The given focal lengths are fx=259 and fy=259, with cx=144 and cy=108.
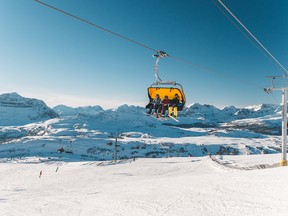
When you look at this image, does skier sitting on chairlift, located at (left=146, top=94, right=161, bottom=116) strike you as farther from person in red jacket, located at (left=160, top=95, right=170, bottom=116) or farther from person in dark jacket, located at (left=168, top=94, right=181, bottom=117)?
person in dark jacket, located at (left=168, top=94, right=181, bottom=117)

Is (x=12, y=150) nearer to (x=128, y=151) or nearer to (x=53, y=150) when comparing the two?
(x=53, y=150)

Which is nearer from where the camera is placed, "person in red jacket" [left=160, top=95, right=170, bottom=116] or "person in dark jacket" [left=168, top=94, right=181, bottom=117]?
"person in dark jacket" [left=168, top=94, right=181, bottom=117]

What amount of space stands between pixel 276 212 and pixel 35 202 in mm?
11177

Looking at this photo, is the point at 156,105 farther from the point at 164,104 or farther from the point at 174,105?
the point at 174,105

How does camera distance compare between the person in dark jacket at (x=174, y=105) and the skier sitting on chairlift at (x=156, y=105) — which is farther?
the skier sitting on chairlift at (x=156, y=105)

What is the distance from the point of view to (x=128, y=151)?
129 meters

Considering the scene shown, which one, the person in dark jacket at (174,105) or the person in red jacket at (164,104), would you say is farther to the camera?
the person in red jacket at (164,104)

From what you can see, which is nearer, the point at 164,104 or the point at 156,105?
the point at 164,104

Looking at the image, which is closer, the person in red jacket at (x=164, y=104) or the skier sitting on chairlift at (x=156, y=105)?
the person in red jacket at (x=164, y=104)

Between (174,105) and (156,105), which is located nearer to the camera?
(174,105)

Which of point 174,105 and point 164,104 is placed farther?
point 164,104

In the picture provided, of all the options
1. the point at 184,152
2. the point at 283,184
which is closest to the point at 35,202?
the point at 283,184

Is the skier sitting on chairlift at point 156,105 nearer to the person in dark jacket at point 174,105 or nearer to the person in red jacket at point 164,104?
the person in red jacket at point 164,104

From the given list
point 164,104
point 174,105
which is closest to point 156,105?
point 164,104
